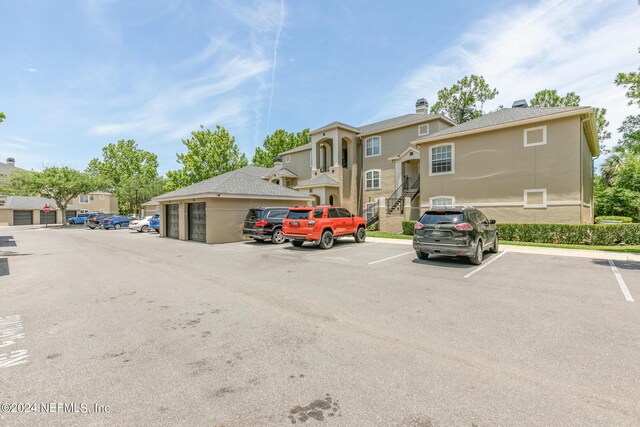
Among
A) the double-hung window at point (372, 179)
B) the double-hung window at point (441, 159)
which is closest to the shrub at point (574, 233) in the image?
the double-hung window at point (441, 159)

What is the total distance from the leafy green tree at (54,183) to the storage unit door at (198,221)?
1224 inches

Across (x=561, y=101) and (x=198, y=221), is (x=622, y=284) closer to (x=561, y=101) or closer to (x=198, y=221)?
(x=198, y=221)

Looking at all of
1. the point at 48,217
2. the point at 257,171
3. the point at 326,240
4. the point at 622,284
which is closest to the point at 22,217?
the point at 48,217

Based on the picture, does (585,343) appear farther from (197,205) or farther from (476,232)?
(197,205)

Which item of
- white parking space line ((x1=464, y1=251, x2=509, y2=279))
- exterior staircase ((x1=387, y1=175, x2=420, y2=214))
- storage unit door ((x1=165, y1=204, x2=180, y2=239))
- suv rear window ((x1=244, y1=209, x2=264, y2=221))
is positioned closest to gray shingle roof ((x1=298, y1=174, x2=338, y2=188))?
exterior staircase ((x1=387, y1=175, x2=420, y2=214))

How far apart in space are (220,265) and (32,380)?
21.6 ft

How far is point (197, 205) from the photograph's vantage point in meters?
18.0

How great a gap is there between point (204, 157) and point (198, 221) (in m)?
27.4

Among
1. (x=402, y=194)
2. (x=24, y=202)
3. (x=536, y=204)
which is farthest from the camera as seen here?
(x=24, y=202)

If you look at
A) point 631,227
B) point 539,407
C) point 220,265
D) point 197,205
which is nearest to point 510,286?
point 539,407

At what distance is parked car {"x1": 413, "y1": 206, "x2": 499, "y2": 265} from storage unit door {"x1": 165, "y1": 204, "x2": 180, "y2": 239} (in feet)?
55.3

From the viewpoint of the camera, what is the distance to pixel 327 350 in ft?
12.2

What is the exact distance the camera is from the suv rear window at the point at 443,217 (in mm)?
9188

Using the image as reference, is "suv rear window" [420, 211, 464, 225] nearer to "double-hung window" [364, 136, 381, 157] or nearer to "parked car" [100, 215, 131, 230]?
"double-hung window" [364, 136, 381, 157]
